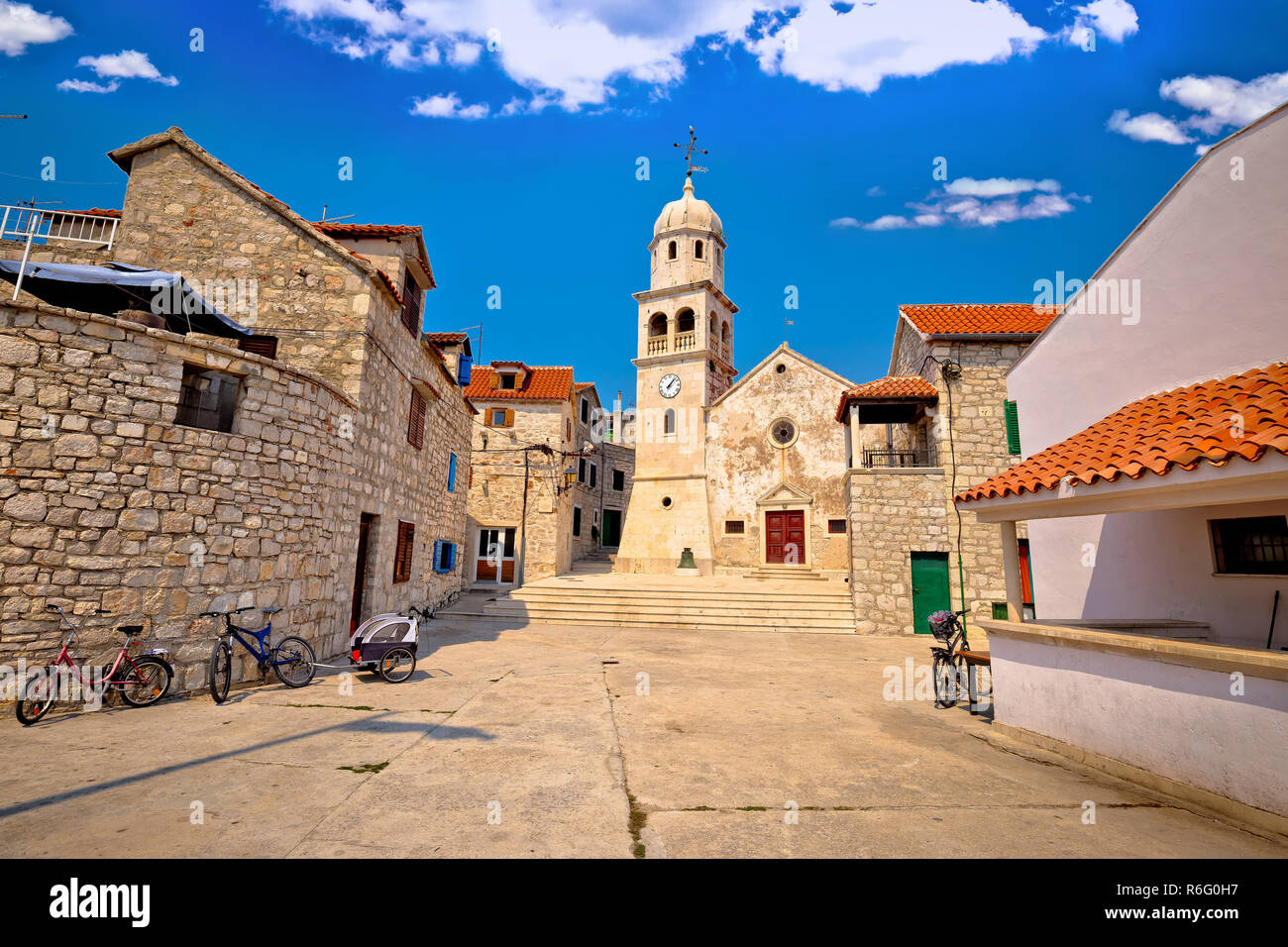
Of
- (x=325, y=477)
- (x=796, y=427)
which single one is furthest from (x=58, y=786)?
(x=796, y=427)

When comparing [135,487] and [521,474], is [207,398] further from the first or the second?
[521,474]

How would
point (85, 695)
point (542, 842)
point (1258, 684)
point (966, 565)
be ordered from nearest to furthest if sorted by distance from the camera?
point (542, 842), point (1258, 684), point (85, 695), point (966, 565)

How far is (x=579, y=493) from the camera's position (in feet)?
96.6

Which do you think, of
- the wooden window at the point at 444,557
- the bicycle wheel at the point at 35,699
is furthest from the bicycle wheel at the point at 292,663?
the wooden window at the point at 444,557

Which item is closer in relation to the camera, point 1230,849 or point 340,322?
point 1230,849

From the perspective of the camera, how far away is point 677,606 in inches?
619

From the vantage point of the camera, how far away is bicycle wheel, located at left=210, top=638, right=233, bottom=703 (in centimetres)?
641


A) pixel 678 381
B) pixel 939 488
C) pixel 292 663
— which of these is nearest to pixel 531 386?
pixel 678 381

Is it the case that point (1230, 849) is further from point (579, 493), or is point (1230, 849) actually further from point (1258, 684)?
point (579, 493)

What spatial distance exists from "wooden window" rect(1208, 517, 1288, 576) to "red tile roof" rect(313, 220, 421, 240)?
13.6 metres

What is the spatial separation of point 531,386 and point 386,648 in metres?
18.5

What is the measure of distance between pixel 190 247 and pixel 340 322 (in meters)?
2.89

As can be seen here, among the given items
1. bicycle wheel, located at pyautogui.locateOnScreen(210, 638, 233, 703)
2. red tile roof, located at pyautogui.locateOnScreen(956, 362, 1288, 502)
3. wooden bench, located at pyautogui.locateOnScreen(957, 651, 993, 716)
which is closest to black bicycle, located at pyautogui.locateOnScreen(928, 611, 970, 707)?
wooden bench, located at pyautogui.locateOnScreen(957, 651, 993, 716)

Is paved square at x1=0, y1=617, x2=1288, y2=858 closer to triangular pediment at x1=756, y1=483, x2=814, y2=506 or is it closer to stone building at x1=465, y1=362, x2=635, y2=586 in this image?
stone building at x1=465, y1=362, x2=635, y2=586
